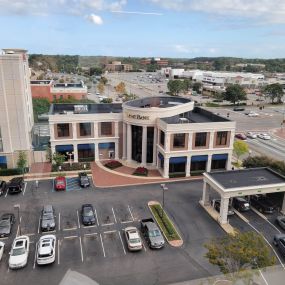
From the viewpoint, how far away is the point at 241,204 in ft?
134

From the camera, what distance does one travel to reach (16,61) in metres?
49.5

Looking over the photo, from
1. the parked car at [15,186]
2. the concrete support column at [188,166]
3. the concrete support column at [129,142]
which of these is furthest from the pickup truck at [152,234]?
the concrete support column at [129,142]

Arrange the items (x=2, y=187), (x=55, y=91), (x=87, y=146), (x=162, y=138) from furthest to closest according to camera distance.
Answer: (x=55, y=91), (x=87, y=146), (x=162, y=138), (x=2, y=187)

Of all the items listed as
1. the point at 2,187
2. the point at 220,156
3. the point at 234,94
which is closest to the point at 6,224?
the point at 2,187

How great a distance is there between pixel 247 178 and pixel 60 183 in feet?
93.2

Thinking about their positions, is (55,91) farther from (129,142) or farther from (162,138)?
(162,138)

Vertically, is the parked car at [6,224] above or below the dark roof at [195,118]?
below

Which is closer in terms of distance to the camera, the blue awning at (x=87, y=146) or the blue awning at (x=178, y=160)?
the blue awning at (x=178, y=160)

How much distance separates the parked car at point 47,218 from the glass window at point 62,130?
65.7 feet

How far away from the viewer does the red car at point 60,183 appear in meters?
46.5

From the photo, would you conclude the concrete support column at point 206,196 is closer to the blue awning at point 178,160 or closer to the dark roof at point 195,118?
the blue awning at point 178,160

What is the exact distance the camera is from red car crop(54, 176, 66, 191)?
153 ft

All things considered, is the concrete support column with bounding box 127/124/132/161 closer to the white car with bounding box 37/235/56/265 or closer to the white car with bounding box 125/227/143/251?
the white car with bounding box 125/227/143/251

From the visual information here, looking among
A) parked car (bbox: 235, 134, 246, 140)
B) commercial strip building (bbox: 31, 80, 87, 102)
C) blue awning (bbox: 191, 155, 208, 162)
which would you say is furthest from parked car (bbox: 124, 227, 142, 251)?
commercial strip building (bbox: 31, 80, 87, 102)
